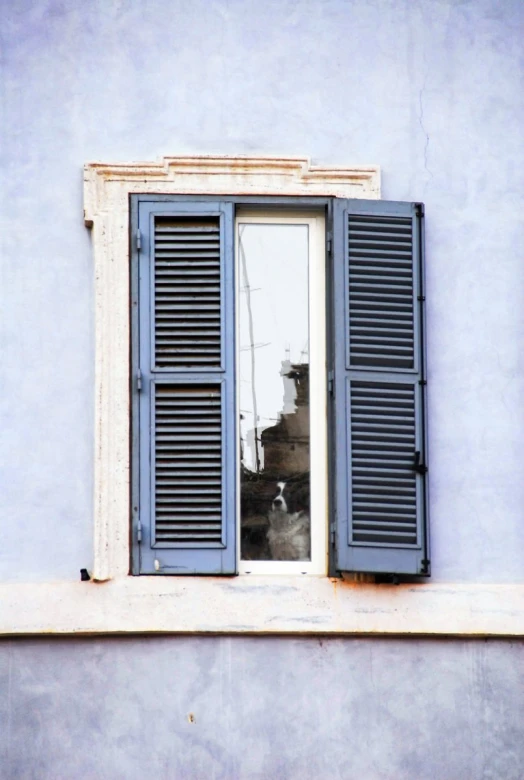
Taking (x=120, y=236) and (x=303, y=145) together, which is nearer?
(x=120, y=236)

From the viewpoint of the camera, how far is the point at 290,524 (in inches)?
274

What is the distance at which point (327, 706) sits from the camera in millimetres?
6652

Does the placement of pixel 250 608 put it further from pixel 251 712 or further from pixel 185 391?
pixel 185 391

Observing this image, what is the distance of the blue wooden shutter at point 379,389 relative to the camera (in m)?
6.77

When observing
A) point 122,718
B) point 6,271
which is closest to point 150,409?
point 6,271

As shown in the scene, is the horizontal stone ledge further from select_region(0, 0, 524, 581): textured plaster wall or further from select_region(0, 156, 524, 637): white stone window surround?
select_region(0, 0, 524, 581): textured plaster wall

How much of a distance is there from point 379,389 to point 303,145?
3.88 ft

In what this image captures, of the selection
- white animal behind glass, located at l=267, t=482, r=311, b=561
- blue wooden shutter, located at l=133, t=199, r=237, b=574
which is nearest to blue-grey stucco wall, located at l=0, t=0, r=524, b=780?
blue wooden shutter, located at l=133, t=199, r=237, b=574

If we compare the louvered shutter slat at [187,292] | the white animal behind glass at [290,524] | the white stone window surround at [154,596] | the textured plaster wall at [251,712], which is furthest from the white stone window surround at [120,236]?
the white animal behind glass at [290,524]

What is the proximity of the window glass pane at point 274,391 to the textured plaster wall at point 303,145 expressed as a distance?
0.49 metres

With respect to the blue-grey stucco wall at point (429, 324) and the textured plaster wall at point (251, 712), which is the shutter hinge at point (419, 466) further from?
the textured plaster wall at point (251, 712)

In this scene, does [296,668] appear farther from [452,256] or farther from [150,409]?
[452,256]

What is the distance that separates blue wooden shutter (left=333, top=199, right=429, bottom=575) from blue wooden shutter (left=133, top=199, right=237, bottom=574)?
0.49 m

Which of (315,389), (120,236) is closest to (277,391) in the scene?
(315,389)
